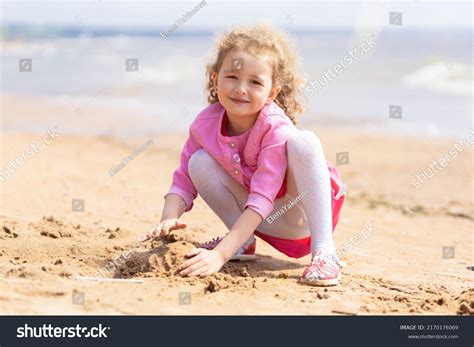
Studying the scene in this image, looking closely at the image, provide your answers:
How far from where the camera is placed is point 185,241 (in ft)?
12.3

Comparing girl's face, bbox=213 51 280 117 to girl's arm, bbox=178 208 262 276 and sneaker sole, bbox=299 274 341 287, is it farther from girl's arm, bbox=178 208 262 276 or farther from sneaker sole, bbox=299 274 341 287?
sneaker sole, bbox=299 274 341 287

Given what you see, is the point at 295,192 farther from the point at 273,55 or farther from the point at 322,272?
the point at 273,55

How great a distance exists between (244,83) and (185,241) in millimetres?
840

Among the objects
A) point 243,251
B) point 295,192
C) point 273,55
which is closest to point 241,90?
point 273,55

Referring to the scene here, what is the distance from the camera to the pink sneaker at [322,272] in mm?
3438

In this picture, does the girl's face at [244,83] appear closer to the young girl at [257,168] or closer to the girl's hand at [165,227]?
the young girl at [257,168]

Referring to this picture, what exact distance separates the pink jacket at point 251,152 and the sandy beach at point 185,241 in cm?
34

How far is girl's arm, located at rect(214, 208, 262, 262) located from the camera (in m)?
3.40

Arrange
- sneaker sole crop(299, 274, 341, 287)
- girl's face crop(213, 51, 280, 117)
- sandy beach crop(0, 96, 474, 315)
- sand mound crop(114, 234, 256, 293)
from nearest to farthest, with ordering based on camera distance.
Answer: sandy beach crop(0, 96, 474, 315) < sand mound crop(114, 234, 256, 293) < sneaker sole crop(299, 274, 341, 287) < girl's face crop(213, 51, 280, 117)

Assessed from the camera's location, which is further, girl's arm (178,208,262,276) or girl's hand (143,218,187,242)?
girl's hand (143,218,187,242)

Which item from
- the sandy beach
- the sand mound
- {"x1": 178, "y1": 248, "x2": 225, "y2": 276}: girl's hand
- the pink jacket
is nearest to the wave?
the sandy beach

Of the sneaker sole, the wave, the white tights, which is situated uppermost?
the wave

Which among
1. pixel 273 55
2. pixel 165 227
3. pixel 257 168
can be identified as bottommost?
pixel 165 227
